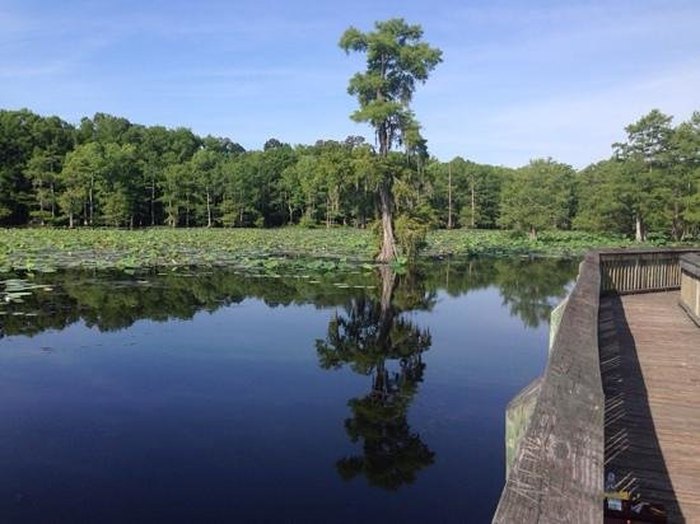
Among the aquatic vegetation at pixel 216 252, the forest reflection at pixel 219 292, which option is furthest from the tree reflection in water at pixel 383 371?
the aquatic vegetation at pixel 216 252

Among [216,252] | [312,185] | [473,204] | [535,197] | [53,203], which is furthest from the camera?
[473,204]

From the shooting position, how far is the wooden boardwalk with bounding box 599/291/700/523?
13.2 ft

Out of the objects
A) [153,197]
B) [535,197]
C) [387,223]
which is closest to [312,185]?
[153,197]

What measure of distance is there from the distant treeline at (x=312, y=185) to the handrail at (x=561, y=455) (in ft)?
101

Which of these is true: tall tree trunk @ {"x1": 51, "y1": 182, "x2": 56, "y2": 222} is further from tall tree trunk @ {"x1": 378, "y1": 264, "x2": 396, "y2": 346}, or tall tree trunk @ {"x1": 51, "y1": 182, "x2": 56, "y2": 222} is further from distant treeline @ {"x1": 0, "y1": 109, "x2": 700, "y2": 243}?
tall tree trunk @ {"x1": 378, "y1": 264, "x2": 396, "y2": 346}

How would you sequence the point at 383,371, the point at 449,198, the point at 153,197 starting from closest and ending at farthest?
the point at 383,371 → the point at 153,197 → the point at 449,198

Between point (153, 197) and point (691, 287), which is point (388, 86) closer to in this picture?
point (691, 287)

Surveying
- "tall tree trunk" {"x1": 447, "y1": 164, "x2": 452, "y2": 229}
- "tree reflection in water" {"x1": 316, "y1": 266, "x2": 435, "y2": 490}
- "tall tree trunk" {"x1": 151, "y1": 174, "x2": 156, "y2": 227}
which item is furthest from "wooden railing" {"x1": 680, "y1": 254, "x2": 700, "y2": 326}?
"tall tree trunk" {"x1": 447, "y1": 164, "x2": 452, "y2": 229}

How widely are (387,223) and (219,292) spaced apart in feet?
47.9

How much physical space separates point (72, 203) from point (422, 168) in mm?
43792

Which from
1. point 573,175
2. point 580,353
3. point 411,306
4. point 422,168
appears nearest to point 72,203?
point 422,168

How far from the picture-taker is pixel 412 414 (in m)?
9.92

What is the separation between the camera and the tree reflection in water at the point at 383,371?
26.1 feet

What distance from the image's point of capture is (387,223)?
34562 mm
